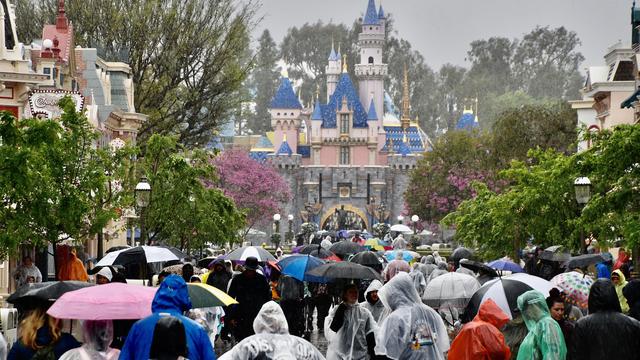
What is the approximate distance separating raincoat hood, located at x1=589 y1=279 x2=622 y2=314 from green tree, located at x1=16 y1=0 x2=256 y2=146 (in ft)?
131

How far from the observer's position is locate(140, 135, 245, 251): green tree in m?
37.7

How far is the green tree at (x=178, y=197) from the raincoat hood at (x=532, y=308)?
24.3m

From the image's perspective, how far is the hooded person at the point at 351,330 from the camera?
1541 cm

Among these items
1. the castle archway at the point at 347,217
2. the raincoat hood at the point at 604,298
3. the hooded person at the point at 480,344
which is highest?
the raincoat hood at the point at 604,298

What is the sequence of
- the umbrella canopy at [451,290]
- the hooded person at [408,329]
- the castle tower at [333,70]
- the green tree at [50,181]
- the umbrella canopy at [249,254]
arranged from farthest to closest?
1. the castle tower at [333,70]
2. the umbrella canopy at [249,254]
3. the green tree at [50,181]
4. the umbrella canopy at [451,290]
5. the hooded person at [408,329]

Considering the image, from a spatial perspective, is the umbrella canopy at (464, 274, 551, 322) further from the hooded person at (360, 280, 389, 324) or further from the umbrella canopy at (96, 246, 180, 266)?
the umbrella canopy at (96, 246, 180, 266)

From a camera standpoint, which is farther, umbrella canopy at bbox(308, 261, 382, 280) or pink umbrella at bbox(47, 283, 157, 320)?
umbrella canopy at bbox(308, 261, 382, 280)

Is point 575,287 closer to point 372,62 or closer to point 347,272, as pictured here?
point 347,272

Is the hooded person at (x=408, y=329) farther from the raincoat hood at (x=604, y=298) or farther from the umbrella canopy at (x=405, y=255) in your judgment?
the umbrella canopy at (x=405, y=255)

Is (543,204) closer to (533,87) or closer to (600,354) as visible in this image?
(600,354)

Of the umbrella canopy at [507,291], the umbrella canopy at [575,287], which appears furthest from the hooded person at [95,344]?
the umbrella canopy at [575,287]

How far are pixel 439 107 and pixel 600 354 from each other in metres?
153

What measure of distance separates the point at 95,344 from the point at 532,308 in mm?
3565

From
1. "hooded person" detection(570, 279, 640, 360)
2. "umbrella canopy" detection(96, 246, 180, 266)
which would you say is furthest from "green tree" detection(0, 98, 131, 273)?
"hooded person" detection(570, 279, 640, 360)
